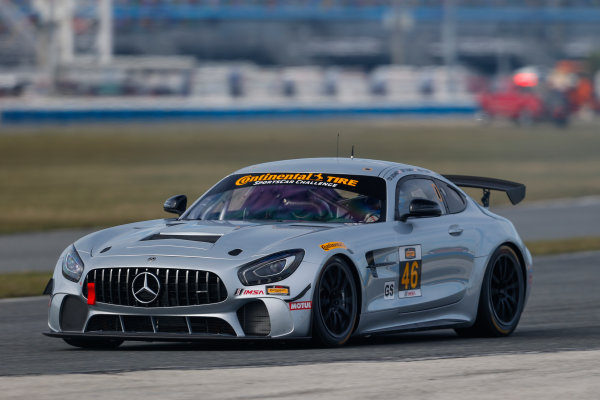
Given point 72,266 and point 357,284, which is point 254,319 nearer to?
point 357,284

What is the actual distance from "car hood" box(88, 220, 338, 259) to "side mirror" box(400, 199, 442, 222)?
599 millimetres

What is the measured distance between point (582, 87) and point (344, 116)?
43.0 ft

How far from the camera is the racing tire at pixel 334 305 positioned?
24.1 feet

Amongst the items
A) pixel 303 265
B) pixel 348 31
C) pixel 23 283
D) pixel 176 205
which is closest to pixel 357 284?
pixel 303 265

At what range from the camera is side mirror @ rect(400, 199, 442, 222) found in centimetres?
824

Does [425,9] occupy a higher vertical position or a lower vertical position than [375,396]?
higher

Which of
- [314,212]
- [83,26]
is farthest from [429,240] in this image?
[83,26]

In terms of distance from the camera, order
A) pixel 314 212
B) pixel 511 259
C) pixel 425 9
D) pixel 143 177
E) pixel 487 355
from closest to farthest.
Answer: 1. pixel 487 355
2. pixel 314 212
3. pixel 511 259
4. pixel 143 177
5. pixel 425 9

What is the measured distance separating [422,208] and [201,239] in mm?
1574

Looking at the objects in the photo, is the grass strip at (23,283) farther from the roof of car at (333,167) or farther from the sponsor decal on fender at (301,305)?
the sponsor decal on fender at (301,305)

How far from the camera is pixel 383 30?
359ft

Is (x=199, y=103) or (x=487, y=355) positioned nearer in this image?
(x=487, y=355)

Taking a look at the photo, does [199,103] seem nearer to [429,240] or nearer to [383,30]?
[383,30]

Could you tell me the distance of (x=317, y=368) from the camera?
6.40 m
